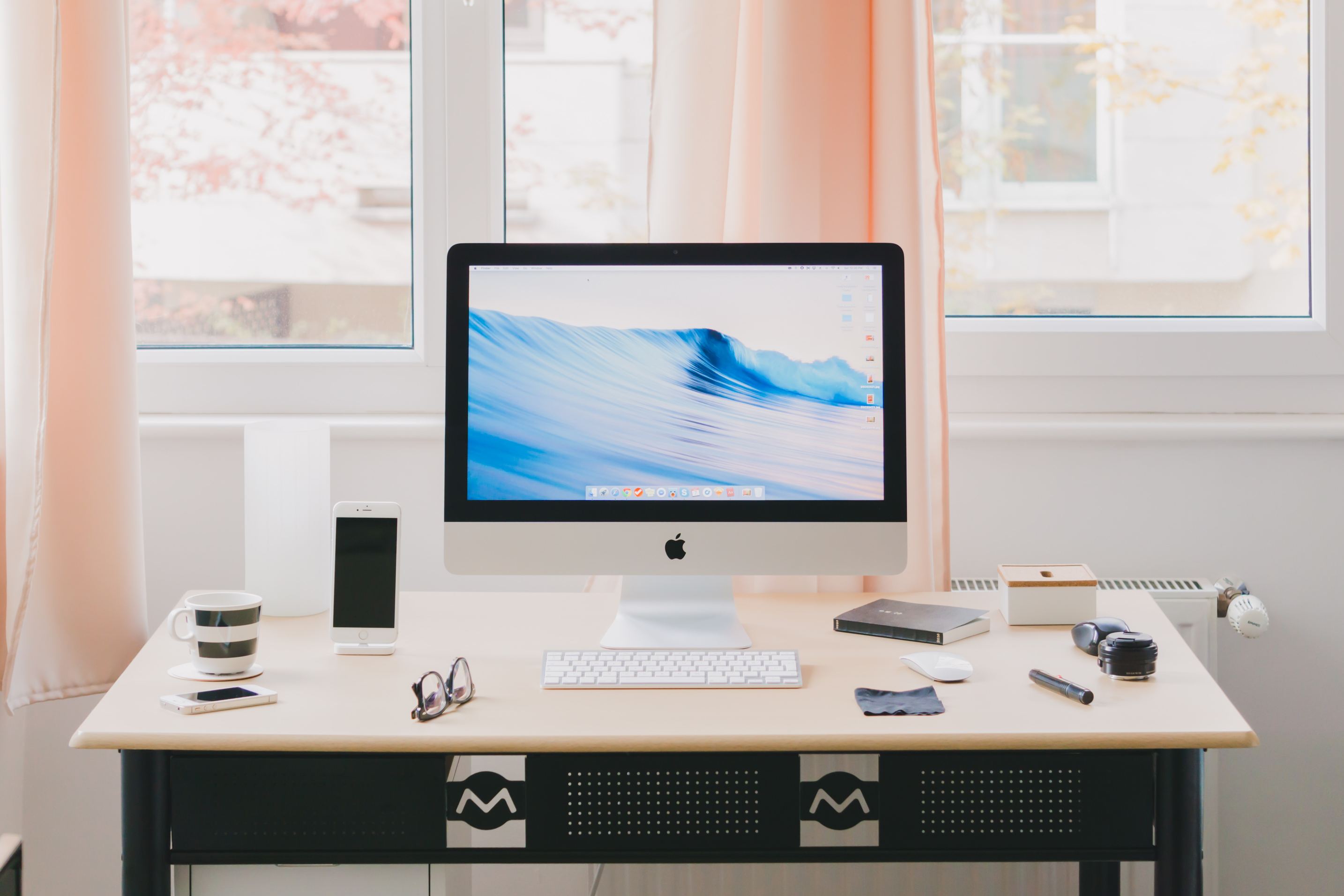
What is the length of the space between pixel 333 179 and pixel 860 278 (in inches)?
41.3

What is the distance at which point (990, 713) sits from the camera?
1123mm

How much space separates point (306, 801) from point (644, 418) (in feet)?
1.91

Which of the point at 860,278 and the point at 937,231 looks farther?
the point at 937,231

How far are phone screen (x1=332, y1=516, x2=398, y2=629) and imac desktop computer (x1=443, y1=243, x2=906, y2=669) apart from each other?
86 mm

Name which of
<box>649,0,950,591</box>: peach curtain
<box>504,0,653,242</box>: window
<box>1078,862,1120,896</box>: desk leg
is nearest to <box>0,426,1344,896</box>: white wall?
<box>649,0,950,591</box>: peach curtain

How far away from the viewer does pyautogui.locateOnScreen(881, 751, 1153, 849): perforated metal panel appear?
1099mm

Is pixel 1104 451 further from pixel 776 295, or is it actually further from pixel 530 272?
pixel 530 272

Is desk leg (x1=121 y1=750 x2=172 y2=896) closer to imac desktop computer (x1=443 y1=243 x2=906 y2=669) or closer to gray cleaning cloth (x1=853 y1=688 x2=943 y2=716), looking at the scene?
imac desktop computer (x1=443 y1=243 x2=906 y2=669)

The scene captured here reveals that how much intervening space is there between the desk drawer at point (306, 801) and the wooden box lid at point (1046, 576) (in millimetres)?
Result: 792

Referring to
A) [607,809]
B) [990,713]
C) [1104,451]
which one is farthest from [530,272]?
[1104,451]

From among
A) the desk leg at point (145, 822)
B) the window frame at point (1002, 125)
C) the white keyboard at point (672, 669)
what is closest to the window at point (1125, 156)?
the window frame at point (1002, 125)

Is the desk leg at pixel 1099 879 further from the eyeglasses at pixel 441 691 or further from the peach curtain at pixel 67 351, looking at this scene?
the peach curtain at pixel 67 351

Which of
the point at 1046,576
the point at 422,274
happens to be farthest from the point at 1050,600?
the point at 422,274

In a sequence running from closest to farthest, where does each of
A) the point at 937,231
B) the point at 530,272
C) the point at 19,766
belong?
1. the point at 530,272
2. the point at 937,231
3. the point at 19,766
